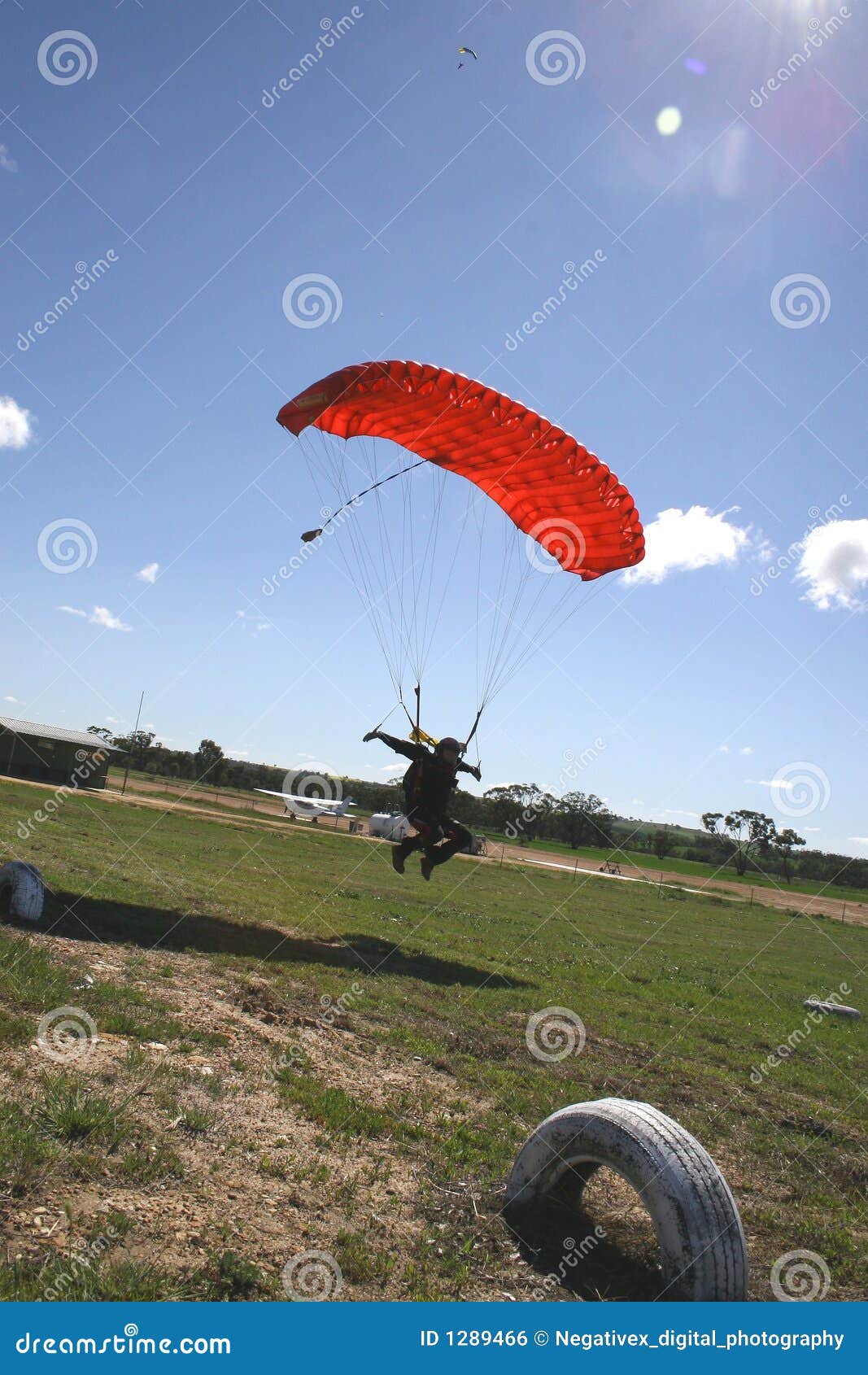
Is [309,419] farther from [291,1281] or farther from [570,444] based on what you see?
[291,1281]

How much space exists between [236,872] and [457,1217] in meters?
15.2

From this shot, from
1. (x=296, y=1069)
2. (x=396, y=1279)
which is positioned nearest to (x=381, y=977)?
(x=296, y=1069)

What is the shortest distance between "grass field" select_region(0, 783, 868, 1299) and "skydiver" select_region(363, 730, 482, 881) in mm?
1765

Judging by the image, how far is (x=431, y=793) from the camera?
10812 millimetres

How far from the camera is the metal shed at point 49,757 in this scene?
5056cm

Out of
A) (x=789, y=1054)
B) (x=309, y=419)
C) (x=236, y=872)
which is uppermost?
(x=309, y=419)

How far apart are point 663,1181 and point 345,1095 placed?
2.74 m

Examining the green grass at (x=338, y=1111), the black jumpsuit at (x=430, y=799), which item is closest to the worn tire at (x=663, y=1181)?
the green grass at (x=338, y=1111)

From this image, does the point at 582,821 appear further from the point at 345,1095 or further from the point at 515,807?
the point at 345,1095

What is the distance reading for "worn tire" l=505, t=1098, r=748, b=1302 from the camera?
13.1 feet

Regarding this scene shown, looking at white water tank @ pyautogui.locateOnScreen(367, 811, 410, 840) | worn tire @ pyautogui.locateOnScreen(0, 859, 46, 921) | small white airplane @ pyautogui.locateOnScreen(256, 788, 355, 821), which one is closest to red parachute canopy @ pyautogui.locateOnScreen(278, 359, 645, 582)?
worn tire @ pyautogui.locateOnScreen(0, 859, 46, 921)

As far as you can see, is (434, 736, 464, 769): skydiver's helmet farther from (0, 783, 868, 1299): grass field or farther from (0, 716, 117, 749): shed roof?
(0, 716, 117, 749): shed roof

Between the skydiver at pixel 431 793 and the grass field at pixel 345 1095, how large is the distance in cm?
177

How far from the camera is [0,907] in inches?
369
